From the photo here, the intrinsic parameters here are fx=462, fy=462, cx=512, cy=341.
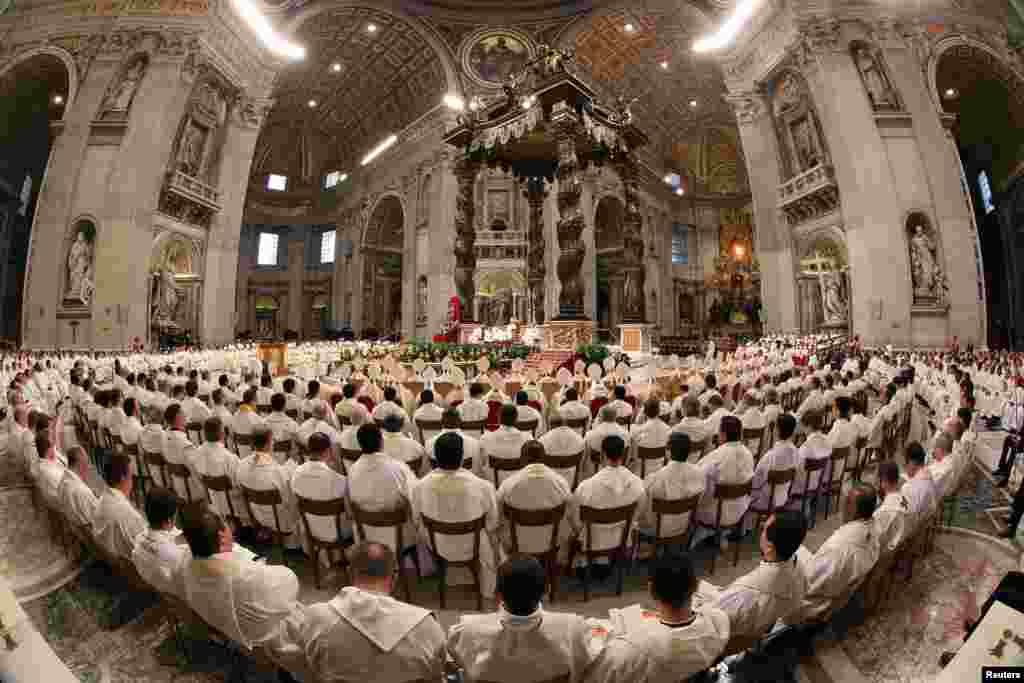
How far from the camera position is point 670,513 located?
11.8 feet

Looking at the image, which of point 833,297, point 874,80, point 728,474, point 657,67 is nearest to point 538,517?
point 728,474

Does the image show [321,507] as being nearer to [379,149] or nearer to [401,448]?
[401,448]

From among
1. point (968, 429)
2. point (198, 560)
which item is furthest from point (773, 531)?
point (968, 429)

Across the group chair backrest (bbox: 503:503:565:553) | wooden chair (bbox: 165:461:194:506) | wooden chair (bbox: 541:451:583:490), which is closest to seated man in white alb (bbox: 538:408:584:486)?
wooden chair (bbox: 541:451:583:490)

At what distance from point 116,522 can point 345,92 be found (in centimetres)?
3400

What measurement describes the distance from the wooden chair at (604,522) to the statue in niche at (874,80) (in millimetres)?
18654

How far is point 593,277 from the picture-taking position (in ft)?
88.5

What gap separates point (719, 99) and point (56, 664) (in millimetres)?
34803

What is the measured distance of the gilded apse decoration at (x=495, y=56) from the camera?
25438 mm

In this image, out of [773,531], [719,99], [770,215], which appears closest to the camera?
[773,531]

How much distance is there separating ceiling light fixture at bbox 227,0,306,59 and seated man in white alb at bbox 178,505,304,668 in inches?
953

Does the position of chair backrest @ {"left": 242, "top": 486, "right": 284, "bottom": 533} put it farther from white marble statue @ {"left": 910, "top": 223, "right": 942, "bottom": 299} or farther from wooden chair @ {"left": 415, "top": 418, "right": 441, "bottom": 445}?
white marble statue @ {"left": 910, "top": 223, "right": 942, "bottom": 299}

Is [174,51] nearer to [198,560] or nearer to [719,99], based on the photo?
[198,560]

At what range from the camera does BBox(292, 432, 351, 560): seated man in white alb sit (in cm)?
356
